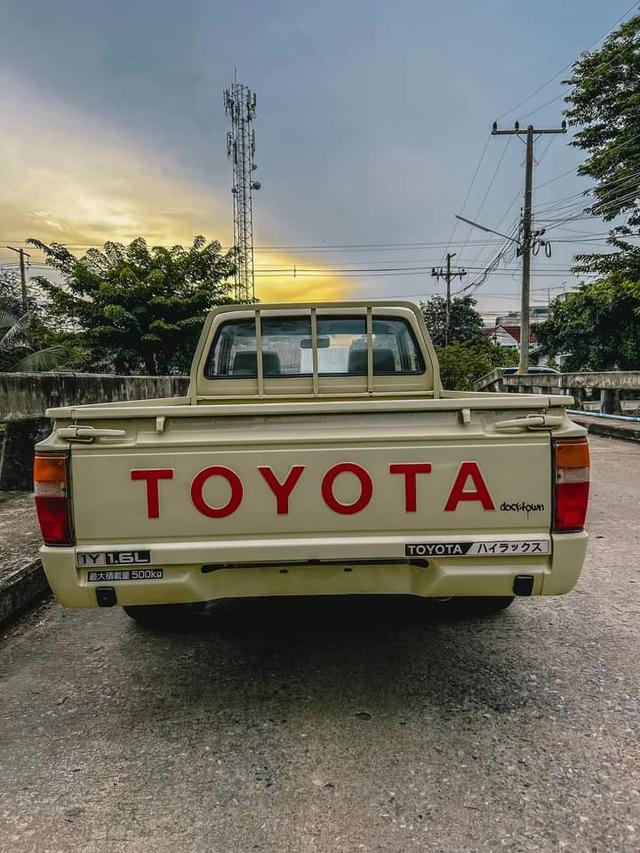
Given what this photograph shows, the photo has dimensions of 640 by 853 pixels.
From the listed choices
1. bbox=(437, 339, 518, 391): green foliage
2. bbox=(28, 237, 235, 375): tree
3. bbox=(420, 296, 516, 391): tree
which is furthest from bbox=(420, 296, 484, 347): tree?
bbox=(28, 237, 235, 375): tree

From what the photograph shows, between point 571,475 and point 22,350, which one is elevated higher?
point 22,350

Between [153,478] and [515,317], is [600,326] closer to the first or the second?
[153,478]

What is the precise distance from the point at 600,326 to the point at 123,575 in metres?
26.7

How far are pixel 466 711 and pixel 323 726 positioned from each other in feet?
1.97

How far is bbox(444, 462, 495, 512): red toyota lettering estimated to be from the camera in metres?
2.25

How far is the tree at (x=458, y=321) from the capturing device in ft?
170

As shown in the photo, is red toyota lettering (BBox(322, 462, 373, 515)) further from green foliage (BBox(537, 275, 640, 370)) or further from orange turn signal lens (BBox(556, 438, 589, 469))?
green foliage (BBox(537, 275, 640, 370))

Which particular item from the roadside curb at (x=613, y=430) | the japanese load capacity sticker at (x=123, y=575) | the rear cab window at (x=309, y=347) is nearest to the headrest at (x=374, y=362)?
the rear cab window at (x=309, y=347)

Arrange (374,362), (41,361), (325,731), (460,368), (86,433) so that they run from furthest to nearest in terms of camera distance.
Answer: (460,368) < (41,361) < (374,362) < (325,731) < (86,433)

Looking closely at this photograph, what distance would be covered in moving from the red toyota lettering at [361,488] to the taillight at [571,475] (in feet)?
2.36

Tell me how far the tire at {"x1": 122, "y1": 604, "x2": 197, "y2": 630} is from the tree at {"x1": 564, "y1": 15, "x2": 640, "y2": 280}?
903 inches

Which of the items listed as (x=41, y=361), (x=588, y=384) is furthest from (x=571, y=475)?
(x=41, y=361)

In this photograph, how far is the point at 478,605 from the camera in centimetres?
333

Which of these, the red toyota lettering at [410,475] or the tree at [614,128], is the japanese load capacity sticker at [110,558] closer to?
the red toyota lettering at [410,475]
